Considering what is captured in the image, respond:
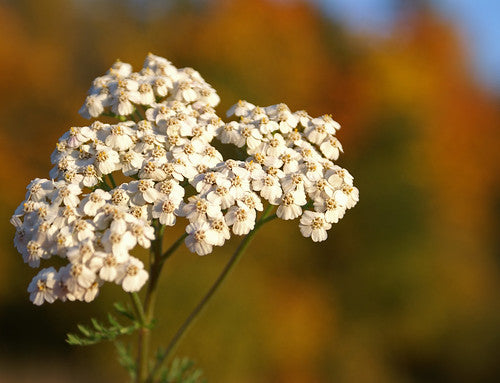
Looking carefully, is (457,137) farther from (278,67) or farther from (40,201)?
(40,201)

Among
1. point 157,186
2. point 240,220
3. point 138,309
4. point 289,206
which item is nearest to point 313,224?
point 289,206

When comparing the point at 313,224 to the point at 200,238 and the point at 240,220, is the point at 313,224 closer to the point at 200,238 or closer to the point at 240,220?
the point at 240,220

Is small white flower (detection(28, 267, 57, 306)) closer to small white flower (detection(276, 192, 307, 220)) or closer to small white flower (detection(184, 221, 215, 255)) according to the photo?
small white flower (detection(184, 221, 215, 255))

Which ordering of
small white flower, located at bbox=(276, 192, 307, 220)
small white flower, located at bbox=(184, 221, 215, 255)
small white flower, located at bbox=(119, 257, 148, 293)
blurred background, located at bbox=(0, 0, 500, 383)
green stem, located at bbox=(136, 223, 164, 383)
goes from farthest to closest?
blurred background, located at bbox=(0, 0, 500, 383) → green stem, located at bbox=(136, 223, 164, 383) → small white flower, located at bbox=(276, 192, 307, 220) → small white flower, located at bbox=(184, 221, 215, 255) → small white flower, located at bbox=(119, 257, 148, 293)

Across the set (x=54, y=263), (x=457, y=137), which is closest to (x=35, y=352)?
(x=54, y=263)

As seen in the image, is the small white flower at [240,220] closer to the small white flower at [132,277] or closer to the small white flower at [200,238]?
the small white flower at [200,238]

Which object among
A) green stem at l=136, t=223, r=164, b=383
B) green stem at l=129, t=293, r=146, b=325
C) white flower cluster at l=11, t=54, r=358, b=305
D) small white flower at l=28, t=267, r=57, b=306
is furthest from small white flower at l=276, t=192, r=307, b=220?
small white flower at l=28, t=267, r=57, b=306
